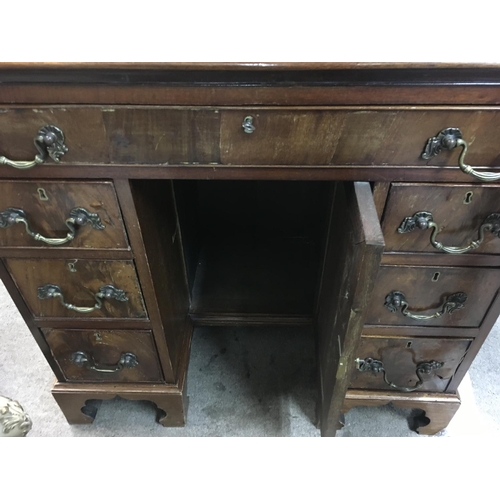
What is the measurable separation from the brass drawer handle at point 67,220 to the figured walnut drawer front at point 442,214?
0.44m

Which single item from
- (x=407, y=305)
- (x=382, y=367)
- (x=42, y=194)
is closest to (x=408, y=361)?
(x=382, y=367)

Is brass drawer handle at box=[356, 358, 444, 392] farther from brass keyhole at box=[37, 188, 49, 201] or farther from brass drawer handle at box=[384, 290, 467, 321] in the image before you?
brass keyhole at box=[37, 188, 49, 201]

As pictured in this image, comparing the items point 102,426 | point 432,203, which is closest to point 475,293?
point 432,203

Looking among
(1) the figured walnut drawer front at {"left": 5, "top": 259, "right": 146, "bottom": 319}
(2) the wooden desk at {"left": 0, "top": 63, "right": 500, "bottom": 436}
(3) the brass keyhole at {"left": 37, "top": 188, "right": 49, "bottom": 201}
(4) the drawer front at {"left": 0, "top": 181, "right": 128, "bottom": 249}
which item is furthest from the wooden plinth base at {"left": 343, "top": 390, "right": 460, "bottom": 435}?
(3) the brass keyhole at {"left": 37, "top": 188, "right": 49, "bottom": 201}

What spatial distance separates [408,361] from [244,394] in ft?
1.37

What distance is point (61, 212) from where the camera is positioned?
0.68 meters

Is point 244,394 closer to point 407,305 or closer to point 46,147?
point 407,305

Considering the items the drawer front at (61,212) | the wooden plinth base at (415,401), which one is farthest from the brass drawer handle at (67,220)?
the wooden plinth base at (415,401)

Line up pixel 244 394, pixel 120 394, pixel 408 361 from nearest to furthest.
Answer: pixel 408 361, pixel 120 394, pixel 244 394

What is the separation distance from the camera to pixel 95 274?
2.51 feet

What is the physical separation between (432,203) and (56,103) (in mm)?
518

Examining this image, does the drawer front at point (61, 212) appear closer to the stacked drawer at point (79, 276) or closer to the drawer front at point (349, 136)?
the stacked drawer at point (79, 276)
